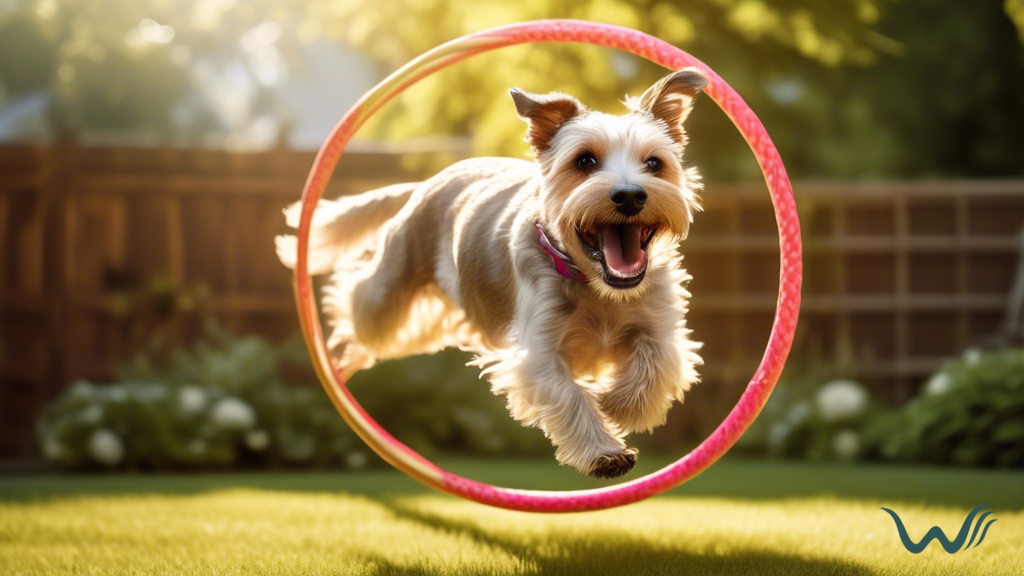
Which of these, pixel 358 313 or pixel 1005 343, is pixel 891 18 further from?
pixel 358 313

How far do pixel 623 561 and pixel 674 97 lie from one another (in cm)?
217

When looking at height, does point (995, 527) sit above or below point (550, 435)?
below

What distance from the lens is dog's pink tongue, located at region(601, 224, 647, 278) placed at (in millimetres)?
3195

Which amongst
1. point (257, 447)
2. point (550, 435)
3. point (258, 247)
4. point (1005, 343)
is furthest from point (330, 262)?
point (1005, 343)

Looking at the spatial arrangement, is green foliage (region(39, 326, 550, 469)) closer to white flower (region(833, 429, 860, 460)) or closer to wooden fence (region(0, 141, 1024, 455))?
wooden fence (region(0, 141, 1024, 455))

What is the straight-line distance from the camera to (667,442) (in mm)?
8977

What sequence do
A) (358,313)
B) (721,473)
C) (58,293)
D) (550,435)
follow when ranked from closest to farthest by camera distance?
(550,435) → (358,313) → (721,473) → (58,293)

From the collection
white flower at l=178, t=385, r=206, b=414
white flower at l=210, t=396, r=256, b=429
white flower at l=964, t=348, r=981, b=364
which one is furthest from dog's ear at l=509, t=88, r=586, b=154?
white flower at l=964, t=348, r=981, b=364

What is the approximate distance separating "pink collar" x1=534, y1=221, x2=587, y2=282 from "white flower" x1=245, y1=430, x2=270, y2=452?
→ 16.2 feet

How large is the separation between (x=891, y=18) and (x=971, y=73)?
147 cm

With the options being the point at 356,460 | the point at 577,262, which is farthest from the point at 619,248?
the point at 356,460

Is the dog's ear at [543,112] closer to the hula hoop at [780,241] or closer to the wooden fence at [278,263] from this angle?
the hula hoop at [780,241]

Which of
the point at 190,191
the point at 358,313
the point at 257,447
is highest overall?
the point at 190,191

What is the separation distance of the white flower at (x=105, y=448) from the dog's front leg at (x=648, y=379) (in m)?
5.39
